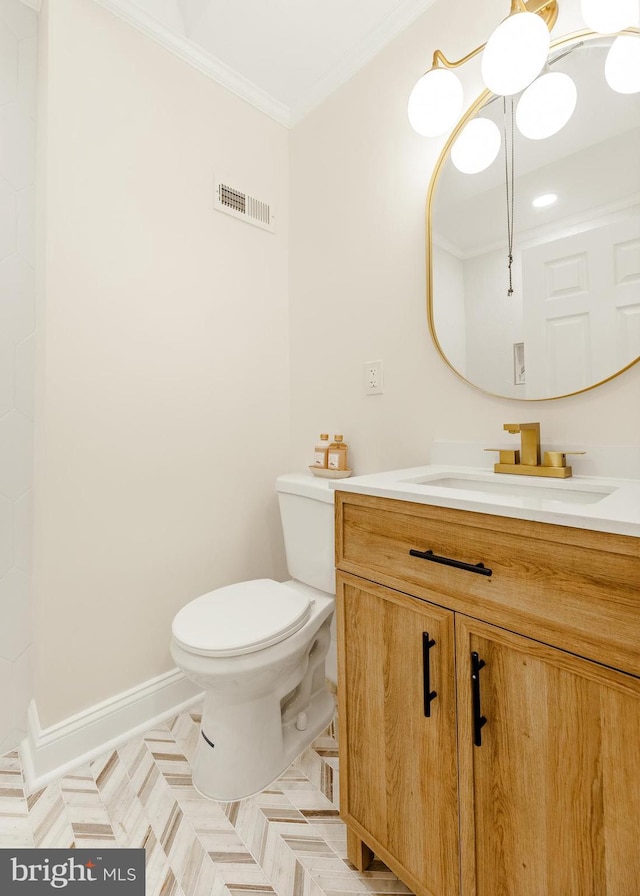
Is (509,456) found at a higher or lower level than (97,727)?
higher

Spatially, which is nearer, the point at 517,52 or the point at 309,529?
the point at 517,52

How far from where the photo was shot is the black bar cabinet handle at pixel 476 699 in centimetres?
76

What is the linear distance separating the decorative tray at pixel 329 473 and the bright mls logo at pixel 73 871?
116cm

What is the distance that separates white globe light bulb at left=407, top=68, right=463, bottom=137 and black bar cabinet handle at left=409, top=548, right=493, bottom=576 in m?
1.25

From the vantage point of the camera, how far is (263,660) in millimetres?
1177

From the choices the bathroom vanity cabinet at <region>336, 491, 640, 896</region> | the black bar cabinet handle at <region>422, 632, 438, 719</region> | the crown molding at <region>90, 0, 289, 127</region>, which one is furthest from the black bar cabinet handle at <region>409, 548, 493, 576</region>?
the crown molding at <region>90, 0, 289, 127</region>

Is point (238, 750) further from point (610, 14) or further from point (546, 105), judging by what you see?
point (610, 14)

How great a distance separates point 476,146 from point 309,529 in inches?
51.1

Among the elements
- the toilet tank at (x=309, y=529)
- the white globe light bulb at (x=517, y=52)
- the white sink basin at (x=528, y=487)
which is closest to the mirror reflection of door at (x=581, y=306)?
the white sink basin at (x=528, y=487)

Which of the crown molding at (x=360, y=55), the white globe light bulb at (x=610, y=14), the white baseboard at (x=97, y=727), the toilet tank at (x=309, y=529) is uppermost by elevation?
the crown molding at (x=360, y=55)

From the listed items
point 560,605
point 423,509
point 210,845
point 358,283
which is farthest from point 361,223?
point 210,845

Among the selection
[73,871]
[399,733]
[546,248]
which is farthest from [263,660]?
[546,248]

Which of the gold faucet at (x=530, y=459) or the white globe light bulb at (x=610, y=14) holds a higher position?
the white globe light bulb at (x=610, y=14)

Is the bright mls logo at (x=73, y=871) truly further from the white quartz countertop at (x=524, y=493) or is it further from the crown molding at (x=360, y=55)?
the crown molding at (x=360, y=55)
